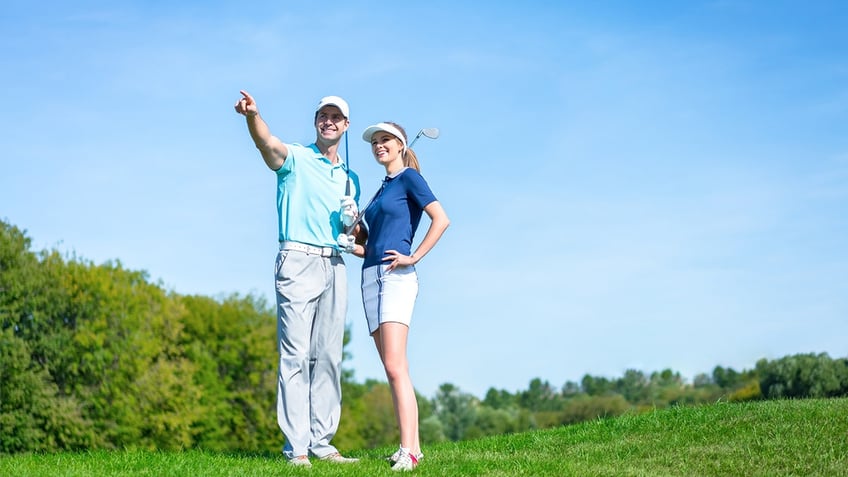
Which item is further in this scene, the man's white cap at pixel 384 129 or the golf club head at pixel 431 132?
the golf club head at pixel 431 132

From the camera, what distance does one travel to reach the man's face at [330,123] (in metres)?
10.4

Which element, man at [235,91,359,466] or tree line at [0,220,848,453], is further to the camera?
tree line at [0,220,848,453]

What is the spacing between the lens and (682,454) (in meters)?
11.6

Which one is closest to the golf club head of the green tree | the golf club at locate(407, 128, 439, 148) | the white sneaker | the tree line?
the golf club at locate(407, 128, 439, 148)

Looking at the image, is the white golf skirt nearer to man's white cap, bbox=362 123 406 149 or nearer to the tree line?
man's white cap, bbox=362 123 406 149

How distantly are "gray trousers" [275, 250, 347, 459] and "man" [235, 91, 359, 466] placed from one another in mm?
10

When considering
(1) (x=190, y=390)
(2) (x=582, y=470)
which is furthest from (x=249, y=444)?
(2) (x=582, y=470)

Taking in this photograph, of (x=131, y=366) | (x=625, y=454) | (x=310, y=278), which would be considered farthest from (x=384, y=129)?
(x=131, y=366)

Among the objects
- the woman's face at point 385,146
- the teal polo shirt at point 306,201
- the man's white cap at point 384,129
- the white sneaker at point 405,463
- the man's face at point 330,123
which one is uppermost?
the man's face at point 330,123

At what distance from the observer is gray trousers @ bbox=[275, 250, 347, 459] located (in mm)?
9992

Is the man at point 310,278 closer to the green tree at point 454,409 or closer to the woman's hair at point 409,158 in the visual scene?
the woman's hair at point 409,158

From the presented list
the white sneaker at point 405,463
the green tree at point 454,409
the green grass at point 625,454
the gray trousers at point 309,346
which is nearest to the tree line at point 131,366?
the green grass at point 625,454

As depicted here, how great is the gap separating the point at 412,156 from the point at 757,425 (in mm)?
6131

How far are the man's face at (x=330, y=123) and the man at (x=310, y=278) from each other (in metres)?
0.01
